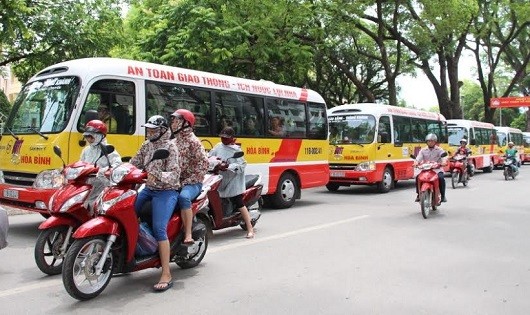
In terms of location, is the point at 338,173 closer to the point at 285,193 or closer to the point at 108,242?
the point at 285,193

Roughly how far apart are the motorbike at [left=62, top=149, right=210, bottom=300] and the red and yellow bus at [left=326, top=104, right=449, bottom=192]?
32.9 feet

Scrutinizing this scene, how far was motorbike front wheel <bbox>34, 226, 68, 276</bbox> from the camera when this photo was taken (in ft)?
17.2

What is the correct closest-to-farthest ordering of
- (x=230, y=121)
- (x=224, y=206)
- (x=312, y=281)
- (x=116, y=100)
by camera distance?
(x=312, y=281)
(x=224, y=206)
(x=116, y=100)
(x=230, y=121)

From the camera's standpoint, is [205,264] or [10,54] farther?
[10,54]

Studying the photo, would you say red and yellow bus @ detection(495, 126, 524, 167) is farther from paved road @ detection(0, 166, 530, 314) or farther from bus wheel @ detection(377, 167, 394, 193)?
paved road @ detection(0, 166, 530, 314)

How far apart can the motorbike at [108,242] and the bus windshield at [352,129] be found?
10358 millimetres

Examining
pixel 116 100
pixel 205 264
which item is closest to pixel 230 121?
pixel 116 100

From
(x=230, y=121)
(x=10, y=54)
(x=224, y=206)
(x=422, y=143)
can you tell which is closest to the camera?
(x=224, y=206)

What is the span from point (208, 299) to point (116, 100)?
4324 mm

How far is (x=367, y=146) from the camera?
1409 cm

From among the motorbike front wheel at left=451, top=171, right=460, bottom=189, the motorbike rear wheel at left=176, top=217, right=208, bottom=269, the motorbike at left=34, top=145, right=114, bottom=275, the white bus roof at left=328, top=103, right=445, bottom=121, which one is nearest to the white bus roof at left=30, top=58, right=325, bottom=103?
the motorbike at left=34, top=145, right=114, bottom=275

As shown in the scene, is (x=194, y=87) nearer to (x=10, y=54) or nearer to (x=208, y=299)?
(x=208, y=299)

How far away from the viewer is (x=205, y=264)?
589 cm

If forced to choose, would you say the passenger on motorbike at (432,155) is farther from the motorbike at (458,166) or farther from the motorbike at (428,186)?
the motorbike at (458,166)
